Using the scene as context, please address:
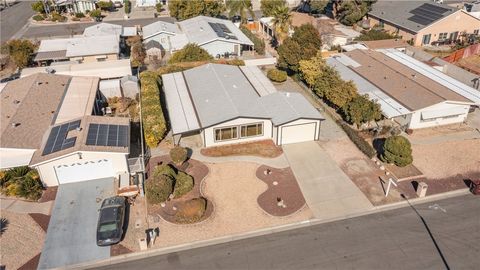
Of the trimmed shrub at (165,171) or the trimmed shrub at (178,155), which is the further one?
the trimmed shrub at (178,155)

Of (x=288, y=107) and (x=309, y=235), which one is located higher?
(x=288, y=107)

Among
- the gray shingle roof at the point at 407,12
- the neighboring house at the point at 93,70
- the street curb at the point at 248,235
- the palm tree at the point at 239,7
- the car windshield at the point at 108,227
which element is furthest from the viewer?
the palm tree at the point at 239,7

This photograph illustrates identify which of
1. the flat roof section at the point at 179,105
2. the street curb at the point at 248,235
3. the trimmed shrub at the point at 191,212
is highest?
the flat roof section at the point at 179,105

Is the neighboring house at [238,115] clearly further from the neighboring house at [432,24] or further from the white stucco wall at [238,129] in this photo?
the neighboring house at [432,24]

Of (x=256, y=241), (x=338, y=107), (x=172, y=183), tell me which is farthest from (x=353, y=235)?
(x=338, y=107)

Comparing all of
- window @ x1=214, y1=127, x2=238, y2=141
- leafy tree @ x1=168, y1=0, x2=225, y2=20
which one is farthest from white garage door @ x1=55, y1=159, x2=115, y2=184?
leafy tree @ x1=168, y1=0, x2=225, y2=20

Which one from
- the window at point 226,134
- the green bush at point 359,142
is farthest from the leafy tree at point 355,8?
the window at point 226,134

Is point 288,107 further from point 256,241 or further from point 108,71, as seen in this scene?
point 108,71
